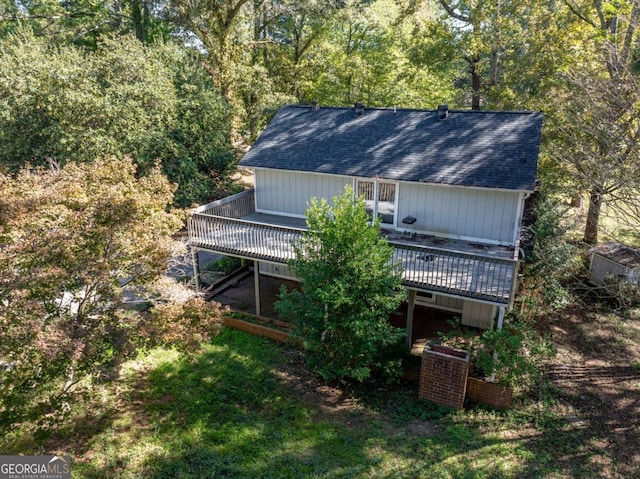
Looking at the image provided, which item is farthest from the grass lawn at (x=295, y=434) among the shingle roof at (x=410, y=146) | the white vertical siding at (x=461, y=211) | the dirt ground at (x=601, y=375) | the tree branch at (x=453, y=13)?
the tree branch at (x=453, y=13)

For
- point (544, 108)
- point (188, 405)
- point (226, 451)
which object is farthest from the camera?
point (544, 108)

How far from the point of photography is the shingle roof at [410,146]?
12.1 meters

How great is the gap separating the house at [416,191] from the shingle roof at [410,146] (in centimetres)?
3

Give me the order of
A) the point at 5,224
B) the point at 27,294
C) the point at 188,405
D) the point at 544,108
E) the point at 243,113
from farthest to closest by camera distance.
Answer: the point at 243,113
the point at 544,108
the point at 188,405
the point at 5,224
the point at 27,294

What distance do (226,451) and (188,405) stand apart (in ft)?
5.71

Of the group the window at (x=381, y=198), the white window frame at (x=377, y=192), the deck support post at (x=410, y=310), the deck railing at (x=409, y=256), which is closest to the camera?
the deck railing at (x=409, y=256)

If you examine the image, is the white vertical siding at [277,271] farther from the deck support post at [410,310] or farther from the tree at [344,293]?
the tree at [344,293]

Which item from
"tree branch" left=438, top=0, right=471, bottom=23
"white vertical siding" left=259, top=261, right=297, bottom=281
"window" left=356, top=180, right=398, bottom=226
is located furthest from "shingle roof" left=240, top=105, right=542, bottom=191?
"tree branch" left=438, top=0, right=471, bottom=23

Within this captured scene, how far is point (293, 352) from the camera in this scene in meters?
11.7

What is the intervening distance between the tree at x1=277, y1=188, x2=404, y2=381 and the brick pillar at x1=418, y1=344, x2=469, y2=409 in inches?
37.9

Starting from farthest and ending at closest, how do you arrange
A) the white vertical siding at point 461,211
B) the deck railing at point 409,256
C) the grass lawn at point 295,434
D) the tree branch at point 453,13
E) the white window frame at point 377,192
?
the tree branch at point 453,13 → the white window frame at point 377,192 → the white vertical siding at point 461,211 → the deck railing at point 409,256 → the grass lawn at point 295,434

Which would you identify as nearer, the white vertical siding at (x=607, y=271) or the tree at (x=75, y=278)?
the tree at (x=75, y=278)

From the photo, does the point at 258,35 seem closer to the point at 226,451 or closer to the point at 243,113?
the point at 243,113

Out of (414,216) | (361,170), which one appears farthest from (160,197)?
(414,216)
